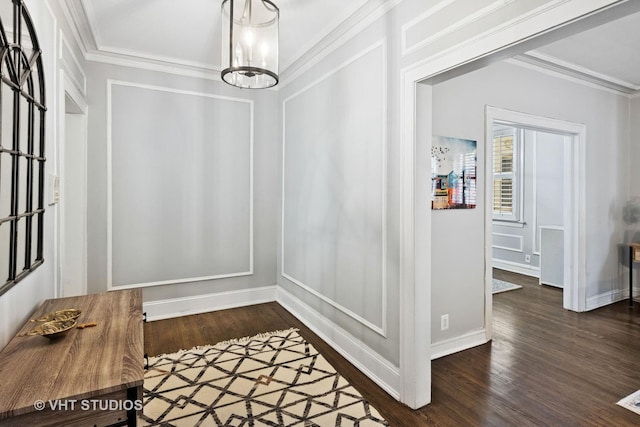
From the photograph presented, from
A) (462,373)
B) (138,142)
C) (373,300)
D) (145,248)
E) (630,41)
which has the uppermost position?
(630,41)

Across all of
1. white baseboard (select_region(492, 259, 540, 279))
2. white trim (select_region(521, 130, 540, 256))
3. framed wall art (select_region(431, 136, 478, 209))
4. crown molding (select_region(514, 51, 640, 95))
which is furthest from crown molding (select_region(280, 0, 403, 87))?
white baseboard (select_region(492, 259, 540, 279))

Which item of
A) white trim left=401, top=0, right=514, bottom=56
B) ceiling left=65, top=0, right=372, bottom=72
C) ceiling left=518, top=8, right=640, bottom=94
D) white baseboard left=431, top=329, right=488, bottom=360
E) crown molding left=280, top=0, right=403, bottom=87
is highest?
ceiling left=65, top=0, right=372, bottom=72

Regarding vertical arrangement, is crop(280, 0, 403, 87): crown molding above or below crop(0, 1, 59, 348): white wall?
above

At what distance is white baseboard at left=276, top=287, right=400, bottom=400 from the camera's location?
7.50 feet

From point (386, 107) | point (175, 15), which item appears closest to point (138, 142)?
point (175, 15)

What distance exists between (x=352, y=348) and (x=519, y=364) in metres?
1.30

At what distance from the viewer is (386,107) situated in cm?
230

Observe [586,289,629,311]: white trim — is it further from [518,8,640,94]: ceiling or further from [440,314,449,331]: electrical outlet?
[518,8,640,94]: ceiling

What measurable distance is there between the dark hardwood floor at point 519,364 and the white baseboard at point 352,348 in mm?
61

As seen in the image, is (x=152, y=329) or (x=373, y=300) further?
(x=152, y=329)

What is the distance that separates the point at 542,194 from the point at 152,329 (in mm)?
5666

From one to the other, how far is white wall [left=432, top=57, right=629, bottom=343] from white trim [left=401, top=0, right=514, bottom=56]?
0.70 meters

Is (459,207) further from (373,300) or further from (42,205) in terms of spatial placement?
(42,205)

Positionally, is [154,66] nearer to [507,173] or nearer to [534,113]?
[534,113]
